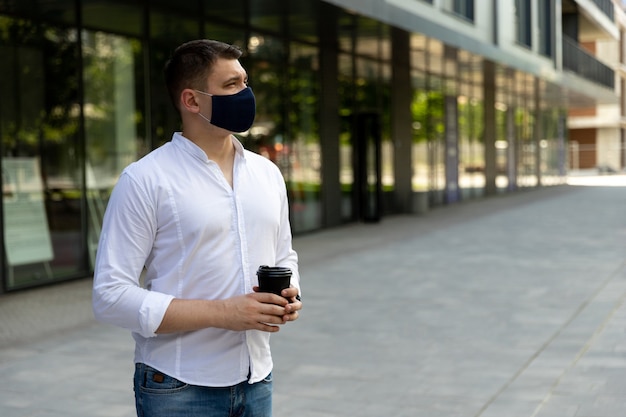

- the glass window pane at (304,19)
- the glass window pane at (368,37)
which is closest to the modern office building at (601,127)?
the glass window pane at (368,37)

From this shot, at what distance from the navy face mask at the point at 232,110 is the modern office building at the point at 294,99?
334 inches

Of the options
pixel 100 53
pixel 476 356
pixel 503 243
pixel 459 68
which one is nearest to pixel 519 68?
pixel 459 68

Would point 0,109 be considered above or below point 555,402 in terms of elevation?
above

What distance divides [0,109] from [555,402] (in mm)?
7305

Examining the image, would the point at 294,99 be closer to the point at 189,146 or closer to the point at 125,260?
the point at 189,146

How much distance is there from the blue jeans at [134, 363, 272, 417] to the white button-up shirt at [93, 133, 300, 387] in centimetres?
3

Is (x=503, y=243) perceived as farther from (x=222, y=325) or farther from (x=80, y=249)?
(x=222, y=325)

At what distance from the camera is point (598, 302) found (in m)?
9.12

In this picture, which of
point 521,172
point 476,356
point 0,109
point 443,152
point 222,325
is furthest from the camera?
point 521,172

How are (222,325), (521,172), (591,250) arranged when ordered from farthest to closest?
(521,172) → (591,250) → (222,325)

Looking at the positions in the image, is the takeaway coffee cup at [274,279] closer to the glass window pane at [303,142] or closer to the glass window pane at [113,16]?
the glass window pane at [113,16]

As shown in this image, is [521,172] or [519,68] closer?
[519,68]

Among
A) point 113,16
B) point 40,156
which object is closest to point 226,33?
point 113,16

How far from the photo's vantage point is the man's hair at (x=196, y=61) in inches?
97.6
